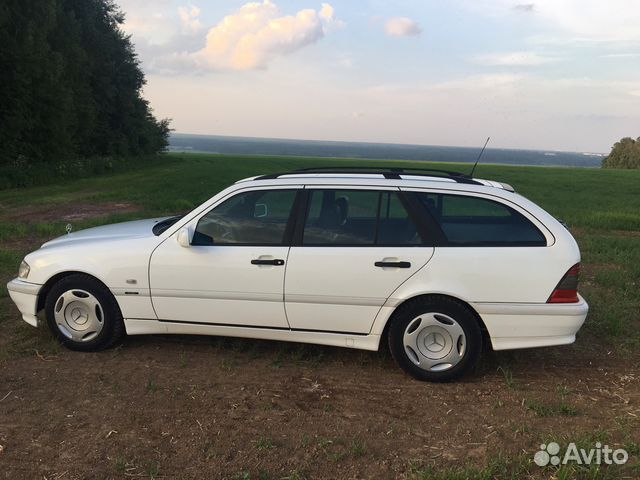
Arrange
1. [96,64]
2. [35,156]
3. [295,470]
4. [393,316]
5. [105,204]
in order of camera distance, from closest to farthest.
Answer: [295,470]
[393,316]
[105,204]
[35,156]
[96,64]

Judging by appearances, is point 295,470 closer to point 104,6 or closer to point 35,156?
point 35,156

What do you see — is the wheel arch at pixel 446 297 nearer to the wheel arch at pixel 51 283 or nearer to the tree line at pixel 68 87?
the wheel arch at pixel 51 283

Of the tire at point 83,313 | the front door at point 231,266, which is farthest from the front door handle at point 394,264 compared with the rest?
the tire at point 83,313

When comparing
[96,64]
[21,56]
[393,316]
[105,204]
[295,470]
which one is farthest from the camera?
[96,64]

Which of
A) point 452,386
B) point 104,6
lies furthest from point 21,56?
point 452,386

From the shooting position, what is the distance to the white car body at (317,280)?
3.82 metres

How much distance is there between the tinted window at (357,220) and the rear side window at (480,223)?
242 millimetres

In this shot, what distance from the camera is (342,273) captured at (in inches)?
155

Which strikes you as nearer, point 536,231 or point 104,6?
point 536,231

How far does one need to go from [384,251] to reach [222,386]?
1.58m

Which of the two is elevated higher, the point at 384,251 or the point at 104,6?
the point at 104,6

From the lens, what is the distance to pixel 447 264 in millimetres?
3846

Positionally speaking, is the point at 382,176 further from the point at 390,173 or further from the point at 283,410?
the point at 283,410

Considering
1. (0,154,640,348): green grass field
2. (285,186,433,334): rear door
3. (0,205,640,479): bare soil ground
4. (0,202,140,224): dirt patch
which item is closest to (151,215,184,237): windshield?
(0,205,640,479): bare soil ground
